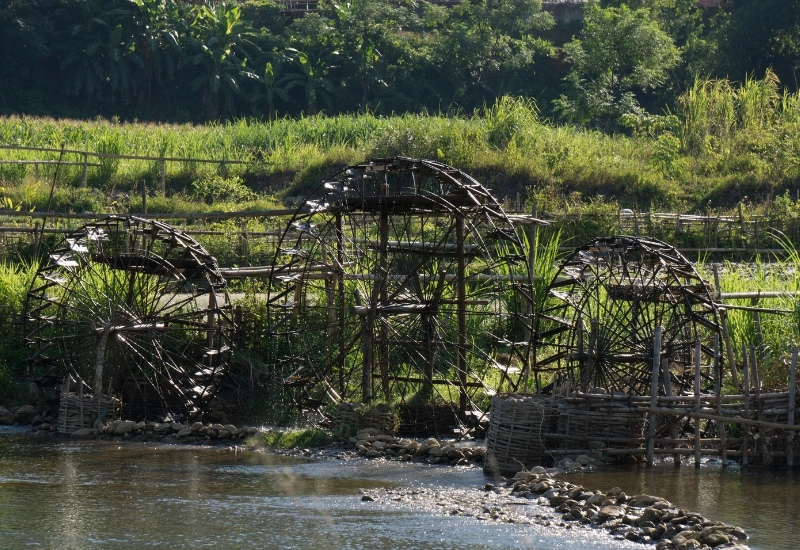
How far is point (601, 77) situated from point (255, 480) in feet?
92.2

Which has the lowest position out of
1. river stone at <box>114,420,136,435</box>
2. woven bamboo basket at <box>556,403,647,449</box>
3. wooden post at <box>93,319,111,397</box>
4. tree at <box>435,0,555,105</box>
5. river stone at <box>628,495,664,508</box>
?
river stone at <box>628,495,664,508</box>

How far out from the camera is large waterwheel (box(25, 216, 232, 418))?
1547cm

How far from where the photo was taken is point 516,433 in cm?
1266

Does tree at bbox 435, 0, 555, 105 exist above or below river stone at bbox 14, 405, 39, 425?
above

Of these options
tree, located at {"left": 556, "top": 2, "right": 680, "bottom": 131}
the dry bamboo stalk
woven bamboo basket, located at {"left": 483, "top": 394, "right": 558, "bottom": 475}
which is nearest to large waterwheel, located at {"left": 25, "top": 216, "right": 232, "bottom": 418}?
woven bamboo basket, located at {"left": 483, "top": 394, "right": 558, "bottom": 475}

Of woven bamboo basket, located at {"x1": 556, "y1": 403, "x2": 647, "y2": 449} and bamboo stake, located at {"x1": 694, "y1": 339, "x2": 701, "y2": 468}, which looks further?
woven bamboo basket, located at {"x1": 556, "y1": 403, "x2": 647, "y2": 449}

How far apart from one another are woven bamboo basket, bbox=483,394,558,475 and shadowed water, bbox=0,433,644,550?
0.33 metres

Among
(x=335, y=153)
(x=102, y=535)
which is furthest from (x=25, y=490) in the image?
(x=335, y=153)

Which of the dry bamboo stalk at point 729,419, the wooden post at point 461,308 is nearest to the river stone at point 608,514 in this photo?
the dry bamboo stalk at point 729,419

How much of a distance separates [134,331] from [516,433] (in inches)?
215

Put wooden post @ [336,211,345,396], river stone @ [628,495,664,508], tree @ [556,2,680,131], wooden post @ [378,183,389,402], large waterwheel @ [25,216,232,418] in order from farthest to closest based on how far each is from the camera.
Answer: tree @ [556,2,680,131] → large waterwheel @ [25,216,232,418] → wooden post @ [336,211,345,396] → wooden post @ [378,183,389,402] → river stone @ [628,495,664,508]

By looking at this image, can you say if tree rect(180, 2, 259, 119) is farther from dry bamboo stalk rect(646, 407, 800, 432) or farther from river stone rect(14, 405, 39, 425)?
dry bamboo stalk rect(646, 407, 800, 432)

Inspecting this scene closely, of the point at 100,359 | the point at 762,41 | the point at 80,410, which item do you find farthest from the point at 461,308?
the point at 762,41

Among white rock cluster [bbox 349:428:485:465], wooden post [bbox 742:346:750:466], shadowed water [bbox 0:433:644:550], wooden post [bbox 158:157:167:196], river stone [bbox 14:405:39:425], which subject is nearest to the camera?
shadowed water [bbox 0:433:644:550]
